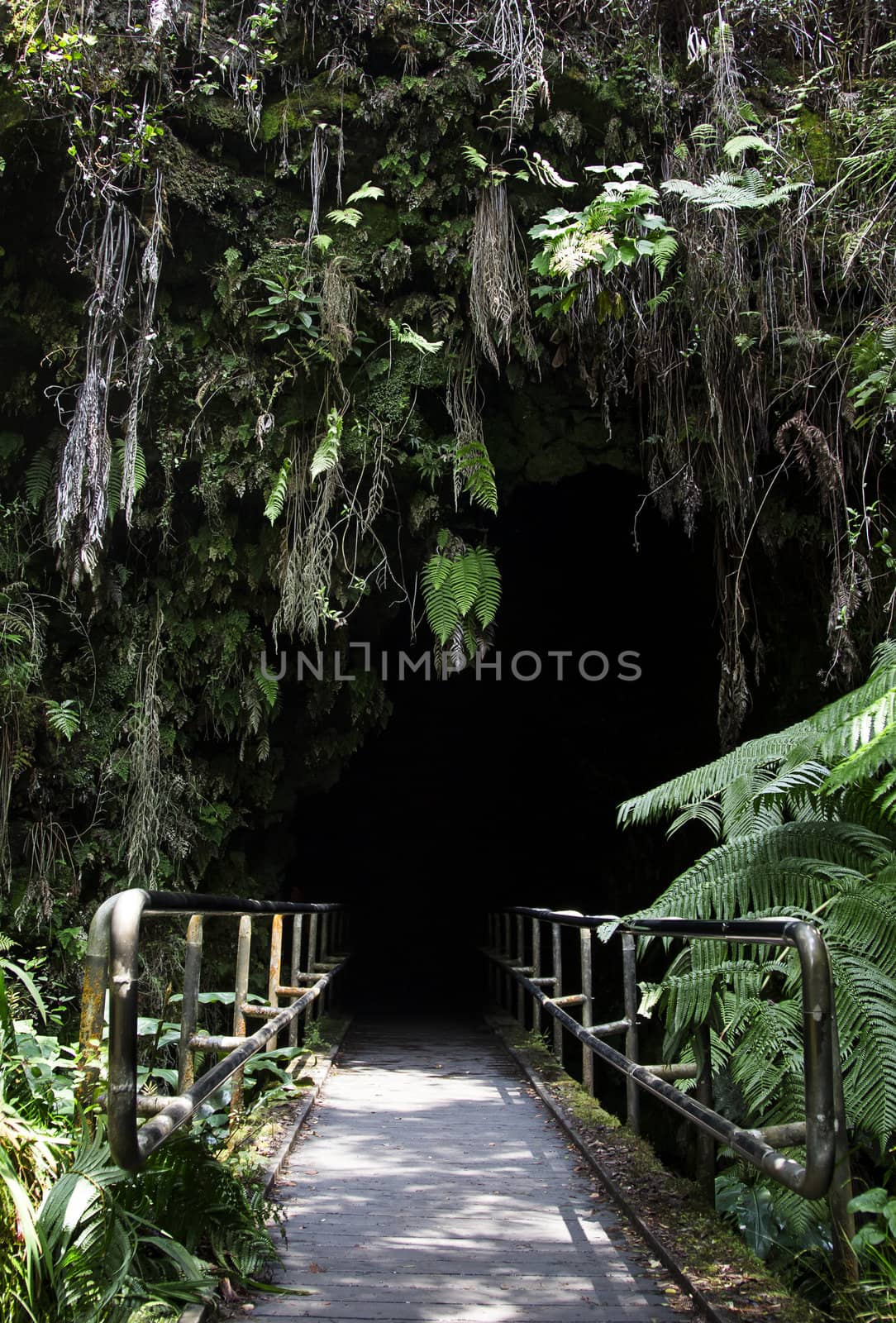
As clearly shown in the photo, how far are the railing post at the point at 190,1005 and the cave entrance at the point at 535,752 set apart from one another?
4196 millimetres

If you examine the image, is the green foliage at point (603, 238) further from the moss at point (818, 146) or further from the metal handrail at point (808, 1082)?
the metal handrail at point (808, 1082)

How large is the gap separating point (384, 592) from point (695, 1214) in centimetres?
424

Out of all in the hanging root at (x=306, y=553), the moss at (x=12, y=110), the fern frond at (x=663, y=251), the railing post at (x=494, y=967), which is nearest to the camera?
the moss at (x=12, y=110)

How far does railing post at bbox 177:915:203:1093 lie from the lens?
252cm

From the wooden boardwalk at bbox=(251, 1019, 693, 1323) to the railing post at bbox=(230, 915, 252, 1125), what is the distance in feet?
0.94

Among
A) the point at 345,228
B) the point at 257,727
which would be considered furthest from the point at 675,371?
the point at 257,727

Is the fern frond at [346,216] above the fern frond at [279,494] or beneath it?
above

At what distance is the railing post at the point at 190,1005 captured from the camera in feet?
8.28

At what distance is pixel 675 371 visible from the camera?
552cm

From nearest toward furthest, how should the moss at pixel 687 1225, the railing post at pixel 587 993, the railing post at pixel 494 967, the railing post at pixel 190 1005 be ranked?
the moss at pixel 687 1225
the railing post at pixel 190 1005
the railing post at pixel 587 993
the railing post at pixel 494 967

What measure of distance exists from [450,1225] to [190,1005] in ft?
3.12

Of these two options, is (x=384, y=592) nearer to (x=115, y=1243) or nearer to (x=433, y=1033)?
(x=433, y=1033)

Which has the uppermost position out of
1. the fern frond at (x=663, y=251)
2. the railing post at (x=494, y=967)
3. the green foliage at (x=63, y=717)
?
the fern frond at (x=663, y=251)

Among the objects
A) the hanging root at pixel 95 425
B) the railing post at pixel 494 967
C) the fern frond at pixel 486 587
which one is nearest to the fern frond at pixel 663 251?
the fern frond at pixel 486 587
